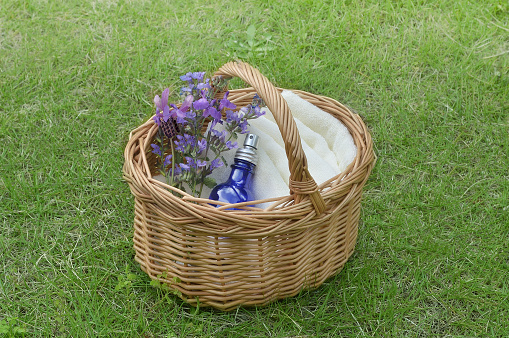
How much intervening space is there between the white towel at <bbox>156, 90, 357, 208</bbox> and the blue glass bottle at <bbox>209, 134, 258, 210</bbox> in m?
0.11

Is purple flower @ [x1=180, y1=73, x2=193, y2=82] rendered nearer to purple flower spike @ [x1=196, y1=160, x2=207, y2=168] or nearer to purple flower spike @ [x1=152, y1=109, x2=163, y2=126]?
purple flower spike @ [x1=152, y1=109, x2=163, y2=126]

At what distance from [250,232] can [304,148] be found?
472 mm

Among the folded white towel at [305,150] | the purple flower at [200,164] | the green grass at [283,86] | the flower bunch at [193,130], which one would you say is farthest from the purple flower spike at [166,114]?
the green grass at [283,86]

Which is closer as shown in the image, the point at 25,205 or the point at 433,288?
the point at 433,288

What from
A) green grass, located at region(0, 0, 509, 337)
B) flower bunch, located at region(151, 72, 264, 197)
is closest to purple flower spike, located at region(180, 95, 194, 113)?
flower bunch, located at region(151, 72, 264, 197)

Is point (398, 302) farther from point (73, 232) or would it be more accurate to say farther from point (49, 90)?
point (49, 90)

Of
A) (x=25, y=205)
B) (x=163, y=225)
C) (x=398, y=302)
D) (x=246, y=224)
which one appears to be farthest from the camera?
(x=25, y=205)

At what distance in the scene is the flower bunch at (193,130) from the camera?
122 cm

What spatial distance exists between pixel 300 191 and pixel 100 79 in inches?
49.0

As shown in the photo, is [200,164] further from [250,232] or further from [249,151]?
[250,232]

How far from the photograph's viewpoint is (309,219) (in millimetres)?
1096

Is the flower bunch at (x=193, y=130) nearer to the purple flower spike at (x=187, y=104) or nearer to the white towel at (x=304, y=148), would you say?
the purple flower spike at (x=187, y=104)

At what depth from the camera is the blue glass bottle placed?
1234mm

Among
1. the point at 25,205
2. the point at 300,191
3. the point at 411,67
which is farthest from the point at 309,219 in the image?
the point at 411,67
